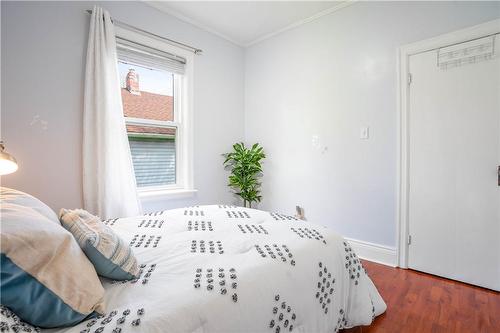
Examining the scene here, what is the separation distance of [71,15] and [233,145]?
211 cm

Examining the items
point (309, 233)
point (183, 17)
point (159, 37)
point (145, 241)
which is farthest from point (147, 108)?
point (309, 233)

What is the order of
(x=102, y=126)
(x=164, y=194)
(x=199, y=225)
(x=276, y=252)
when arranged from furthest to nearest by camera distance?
(x=164, y=194)
(x=102, y=126)
(x=199, y=225)
(x=276, y=252)

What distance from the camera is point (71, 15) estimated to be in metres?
2.30

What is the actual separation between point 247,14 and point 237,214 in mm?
2313

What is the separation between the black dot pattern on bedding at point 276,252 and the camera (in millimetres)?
1207

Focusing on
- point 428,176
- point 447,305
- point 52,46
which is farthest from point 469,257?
point 52,46

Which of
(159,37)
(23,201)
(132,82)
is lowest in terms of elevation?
(23,201)

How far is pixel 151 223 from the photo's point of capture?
1685 millimetres

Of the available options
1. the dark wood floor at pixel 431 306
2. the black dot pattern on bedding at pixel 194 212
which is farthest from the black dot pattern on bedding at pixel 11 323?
the dark wood floor at pixel 431 306

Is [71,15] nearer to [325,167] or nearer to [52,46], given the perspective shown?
[52,46]

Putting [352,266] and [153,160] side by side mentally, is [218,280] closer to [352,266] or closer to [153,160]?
[352,266]

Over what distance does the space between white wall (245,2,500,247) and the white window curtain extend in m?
1.80

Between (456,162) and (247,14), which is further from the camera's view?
(247,14)

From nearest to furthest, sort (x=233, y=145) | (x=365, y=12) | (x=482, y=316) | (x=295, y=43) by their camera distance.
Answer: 1. (x=482, y=316)
2. (x=365, y=12)
3. (x=295, y=43)
4. (x=233, y=145)
